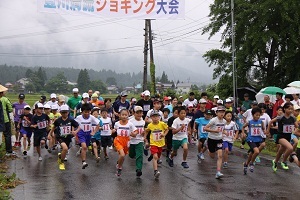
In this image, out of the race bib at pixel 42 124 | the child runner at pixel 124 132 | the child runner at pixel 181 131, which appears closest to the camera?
the child runner at pixel 124 132

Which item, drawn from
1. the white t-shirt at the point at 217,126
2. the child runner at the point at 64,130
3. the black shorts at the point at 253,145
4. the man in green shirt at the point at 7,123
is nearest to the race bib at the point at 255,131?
the black shorts at the point at 253,145

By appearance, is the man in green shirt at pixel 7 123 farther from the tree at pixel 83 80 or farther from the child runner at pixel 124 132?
the tree at pixel 83 80

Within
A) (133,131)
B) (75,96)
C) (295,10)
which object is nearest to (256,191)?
(133,131)

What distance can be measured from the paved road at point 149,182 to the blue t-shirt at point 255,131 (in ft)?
2.78

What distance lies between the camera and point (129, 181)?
393 inches

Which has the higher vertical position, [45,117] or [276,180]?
[45,117]

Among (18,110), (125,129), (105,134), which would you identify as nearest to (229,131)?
(125,129)

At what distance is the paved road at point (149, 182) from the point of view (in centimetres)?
860

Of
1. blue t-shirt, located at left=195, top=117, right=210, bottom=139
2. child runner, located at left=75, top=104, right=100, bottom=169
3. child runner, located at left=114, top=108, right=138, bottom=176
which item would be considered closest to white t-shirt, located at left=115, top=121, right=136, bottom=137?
child runner, located at left=114, top=108, right=138, bottom=176

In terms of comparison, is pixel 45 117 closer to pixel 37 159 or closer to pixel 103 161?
pixel 37 159

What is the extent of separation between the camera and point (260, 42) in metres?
26.5

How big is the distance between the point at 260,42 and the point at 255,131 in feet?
53.2

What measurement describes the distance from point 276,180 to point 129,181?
11.0 ft

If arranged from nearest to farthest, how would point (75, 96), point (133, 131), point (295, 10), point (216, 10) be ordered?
point (133, 131) → point (75, 96) → point (295, 10) → point (216, 10)
